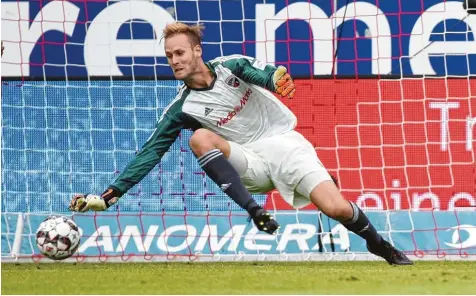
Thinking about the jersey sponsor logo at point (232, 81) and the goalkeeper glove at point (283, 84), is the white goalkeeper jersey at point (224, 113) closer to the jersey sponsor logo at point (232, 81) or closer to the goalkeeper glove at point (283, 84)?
the jersey sponsor logo at point (232, 81)

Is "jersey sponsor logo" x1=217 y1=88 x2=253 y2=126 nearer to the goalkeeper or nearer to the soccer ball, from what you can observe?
the goalkeeper

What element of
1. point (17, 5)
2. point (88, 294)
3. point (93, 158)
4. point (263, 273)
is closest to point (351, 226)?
point (263, 273)

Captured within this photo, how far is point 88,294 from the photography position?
6.39m

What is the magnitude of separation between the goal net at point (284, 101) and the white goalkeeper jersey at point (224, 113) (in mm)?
2552

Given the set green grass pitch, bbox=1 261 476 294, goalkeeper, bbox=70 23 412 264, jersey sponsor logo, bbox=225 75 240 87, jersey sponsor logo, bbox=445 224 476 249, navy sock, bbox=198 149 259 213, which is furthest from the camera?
jersey sponsor logo, bbox=445 224 476 249

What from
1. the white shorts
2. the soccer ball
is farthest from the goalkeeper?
the soccer ball

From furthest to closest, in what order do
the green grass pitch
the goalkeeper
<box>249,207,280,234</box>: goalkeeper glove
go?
the goalkeeper → <box>249,207,280,234</box>: goalkeeper glove → the green grass pitch

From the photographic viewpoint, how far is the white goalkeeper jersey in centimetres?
797

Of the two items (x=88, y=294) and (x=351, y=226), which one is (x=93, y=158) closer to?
(x=351, y=226)

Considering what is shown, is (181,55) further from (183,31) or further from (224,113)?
(224,113)

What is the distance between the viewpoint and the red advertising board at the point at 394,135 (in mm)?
10750

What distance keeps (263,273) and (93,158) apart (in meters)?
3.37

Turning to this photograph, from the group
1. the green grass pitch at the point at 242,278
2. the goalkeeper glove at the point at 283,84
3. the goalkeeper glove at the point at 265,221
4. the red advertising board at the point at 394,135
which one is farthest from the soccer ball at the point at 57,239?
the red advertising board at the point at 394,135

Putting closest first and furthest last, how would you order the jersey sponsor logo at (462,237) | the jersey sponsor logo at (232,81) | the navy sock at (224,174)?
the navy sock at (224,174)
the jersey sponsor logo at (232,81)
the jersey sponsor logo at (462,237)
